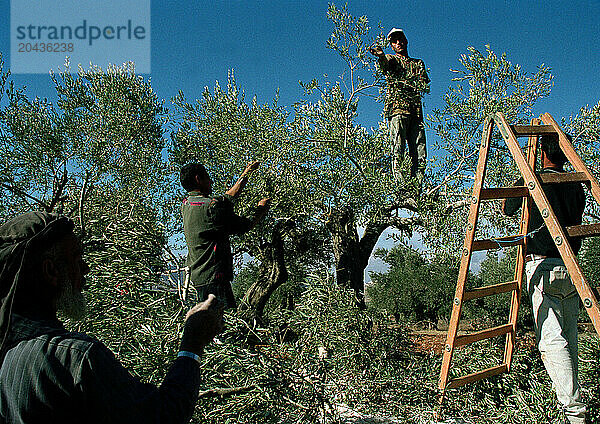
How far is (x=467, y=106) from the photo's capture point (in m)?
6.64

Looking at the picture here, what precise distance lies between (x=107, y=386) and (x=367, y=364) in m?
4.81

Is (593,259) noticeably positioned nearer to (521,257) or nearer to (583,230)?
(521,257)

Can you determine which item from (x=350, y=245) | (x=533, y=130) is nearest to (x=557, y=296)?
(x=533, y=130)

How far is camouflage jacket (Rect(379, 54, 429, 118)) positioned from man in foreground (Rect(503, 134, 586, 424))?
8.88 feet

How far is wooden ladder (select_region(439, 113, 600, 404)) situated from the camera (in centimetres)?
394

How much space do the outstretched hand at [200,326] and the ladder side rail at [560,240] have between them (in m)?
3.00

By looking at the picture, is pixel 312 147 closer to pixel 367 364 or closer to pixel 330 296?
pixel 330 296

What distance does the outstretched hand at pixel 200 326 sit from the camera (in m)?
1.94

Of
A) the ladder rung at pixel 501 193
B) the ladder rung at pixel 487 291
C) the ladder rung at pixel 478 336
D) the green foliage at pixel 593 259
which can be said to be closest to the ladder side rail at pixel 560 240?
the ladder rung at pixel 501 193

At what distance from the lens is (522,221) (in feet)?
15.9

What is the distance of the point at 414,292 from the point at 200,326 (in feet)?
45.4

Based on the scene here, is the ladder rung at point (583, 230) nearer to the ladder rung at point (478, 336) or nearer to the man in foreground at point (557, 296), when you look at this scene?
the man in foreground at point (557, 296)

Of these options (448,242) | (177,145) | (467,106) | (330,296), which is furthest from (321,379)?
(177,145)

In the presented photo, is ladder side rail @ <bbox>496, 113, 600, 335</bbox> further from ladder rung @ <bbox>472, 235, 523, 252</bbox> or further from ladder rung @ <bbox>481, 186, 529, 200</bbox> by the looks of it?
ladder rung @ <bbox>472, 235, 523, 252</bbox>
